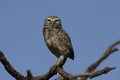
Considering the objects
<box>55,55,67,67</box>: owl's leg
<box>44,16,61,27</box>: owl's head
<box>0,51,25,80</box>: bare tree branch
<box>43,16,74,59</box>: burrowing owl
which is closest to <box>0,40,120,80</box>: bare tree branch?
<box>0,51,25,80</box>: bare tree branch

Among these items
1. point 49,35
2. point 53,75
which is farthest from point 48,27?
point 53,75

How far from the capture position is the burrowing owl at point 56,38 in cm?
705

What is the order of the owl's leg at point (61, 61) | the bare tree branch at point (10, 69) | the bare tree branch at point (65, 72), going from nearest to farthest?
1. the bare tree branch at point (65, 72)
2. the bare tree branch at point (10, 69)
3. the owl's leg at point (61, 61)

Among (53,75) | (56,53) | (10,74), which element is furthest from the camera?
(56,53)

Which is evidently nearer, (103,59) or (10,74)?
(103,59)

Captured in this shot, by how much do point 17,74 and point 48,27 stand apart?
212 inches

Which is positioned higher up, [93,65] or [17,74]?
[93,65]

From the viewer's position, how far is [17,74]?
→ 1960 mm

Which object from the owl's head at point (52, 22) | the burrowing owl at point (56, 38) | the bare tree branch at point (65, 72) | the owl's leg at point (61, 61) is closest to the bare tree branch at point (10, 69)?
the bare tree branch at point (65, 72)

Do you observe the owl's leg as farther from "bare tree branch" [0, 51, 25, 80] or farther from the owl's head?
the owl's head

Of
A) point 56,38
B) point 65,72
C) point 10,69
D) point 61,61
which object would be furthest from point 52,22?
point 65,72

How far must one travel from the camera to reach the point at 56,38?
7168 mm

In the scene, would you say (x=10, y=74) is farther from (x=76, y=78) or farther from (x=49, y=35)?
(x=49, y=35)

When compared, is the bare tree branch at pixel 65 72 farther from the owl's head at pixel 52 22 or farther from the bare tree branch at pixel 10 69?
the owl's head at pixel 52 22
